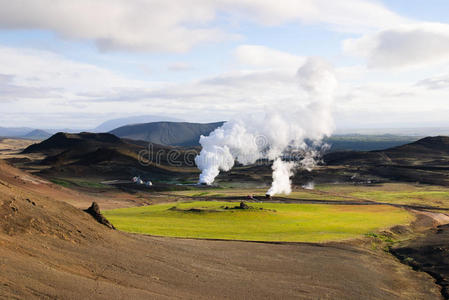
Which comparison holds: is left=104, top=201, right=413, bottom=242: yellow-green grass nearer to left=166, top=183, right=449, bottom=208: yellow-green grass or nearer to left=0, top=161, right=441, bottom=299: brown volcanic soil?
left=0, top=161, right=441, bottom=299: brown volcanic soil

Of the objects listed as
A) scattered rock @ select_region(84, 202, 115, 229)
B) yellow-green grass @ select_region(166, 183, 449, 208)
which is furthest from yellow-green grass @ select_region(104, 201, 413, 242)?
yellow-green grass @ select_region(166, 183, 449, 208)

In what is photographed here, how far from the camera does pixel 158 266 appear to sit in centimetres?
3309

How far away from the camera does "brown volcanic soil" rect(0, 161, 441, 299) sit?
24.2 meters

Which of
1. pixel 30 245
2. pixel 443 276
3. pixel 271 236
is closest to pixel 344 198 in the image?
pixel 271 236

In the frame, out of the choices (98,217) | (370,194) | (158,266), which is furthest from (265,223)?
(370,194)

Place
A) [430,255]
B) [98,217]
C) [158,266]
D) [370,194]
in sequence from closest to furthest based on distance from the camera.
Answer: [158,266] → [98,217] → [430,255] → [370,194]

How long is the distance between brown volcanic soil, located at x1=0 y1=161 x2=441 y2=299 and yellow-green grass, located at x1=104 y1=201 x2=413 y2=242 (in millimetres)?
7426

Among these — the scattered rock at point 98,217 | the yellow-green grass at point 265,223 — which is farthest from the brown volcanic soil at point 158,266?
the yellow-green grass at point 265,223

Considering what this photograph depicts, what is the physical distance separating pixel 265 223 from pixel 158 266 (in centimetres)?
3631

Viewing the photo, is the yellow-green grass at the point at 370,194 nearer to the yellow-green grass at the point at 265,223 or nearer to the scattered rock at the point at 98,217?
the yellow-green grass at the point at 265,223

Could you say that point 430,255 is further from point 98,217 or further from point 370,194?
point 370,194

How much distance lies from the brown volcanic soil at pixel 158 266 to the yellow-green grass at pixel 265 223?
24.4 ft

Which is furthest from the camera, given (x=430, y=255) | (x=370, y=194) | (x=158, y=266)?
(x=370, y=194)

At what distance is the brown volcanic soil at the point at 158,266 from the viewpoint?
24.2 m
